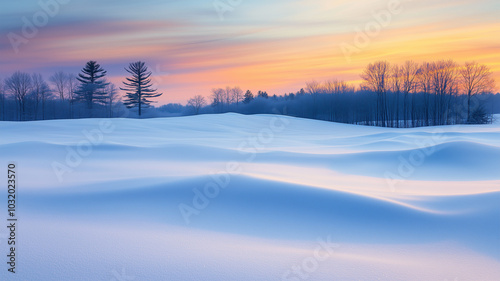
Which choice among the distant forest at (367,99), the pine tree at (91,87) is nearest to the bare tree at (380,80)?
the distant forest at (367,99)

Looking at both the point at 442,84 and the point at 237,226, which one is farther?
the point at 442,84

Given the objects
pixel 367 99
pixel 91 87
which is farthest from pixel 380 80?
pixel 91 87

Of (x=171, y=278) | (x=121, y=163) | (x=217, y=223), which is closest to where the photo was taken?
(x=171, y=278)

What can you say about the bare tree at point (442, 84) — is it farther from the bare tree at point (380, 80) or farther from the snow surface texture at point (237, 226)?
the snow surface texture at point (237, 226)

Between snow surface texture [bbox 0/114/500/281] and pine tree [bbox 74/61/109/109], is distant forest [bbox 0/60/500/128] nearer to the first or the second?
pine tree [bbox 74/61/109/109]

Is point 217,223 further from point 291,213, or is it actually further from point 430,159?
point 430,159

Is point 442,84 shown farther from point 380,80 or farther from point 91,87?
point 91,87

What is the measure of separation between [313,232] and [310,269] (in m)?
0.96

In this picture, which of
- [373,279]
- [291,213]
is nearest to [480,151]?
[291,213]

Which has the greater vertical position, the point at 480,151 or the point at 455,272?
the point at 480,151

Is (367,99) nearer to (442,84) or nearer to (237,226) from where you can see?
(442,84)

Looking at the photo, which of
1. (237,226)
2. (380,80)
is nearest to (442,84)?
(380,80)

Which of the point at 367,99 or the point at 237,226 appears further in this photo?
the point at 367,99

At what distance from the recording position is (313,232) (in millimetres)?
3410
